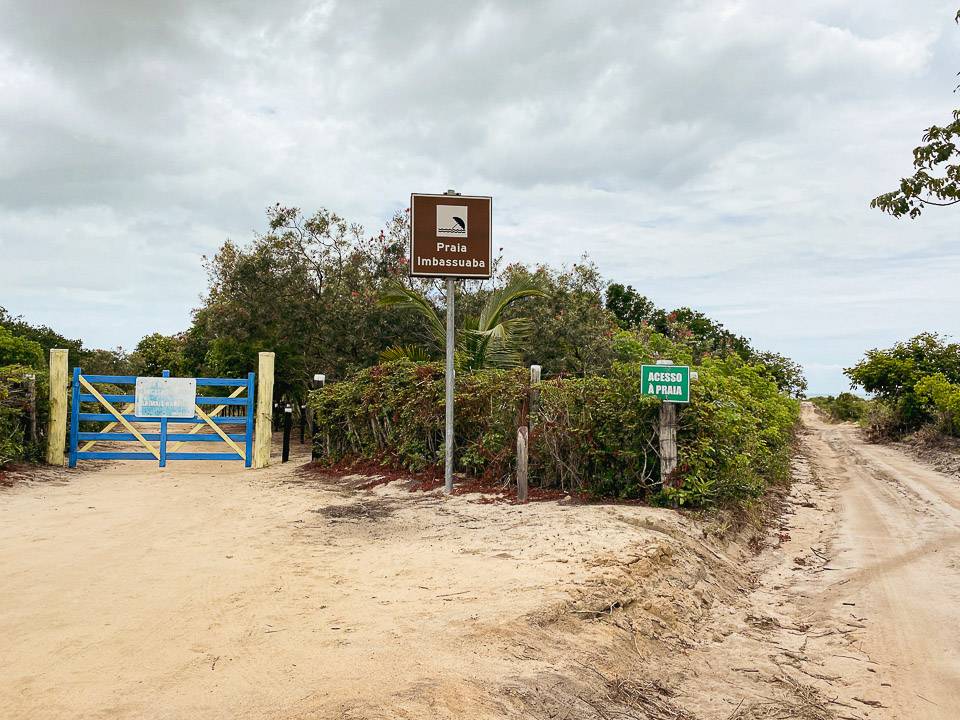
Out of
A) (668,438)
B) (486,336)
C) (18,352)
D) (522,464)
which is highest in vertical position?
(486,336)

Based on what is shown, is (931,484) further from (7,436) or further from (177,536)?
(7,436)

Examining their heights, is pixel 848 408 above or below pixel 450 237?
below

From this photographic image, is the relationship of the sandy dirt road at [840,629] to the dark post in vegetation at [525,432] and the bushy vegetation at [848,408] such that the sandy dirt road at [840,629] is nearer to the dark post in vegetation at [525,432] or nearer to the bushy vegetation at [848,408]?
the dark post in vegetation at [525,432]

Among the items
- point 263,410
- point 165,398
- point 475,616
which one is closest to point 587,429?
point 475,616

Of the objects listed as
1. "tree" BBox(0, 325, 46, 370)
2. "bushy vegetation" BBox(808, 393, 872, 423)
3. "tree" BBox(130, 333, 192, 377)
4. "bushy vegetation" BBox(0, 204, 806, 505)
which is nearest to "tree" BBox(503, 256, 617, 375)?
"bushy vegetation" BBox(0, 204, 806, 505)

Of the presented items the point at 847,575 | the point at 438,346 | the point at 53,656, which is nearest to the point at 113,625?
the point at 53,656

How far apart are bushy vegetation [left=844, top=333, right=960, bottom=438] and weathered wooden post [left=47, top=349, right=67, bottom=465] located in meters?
24.1

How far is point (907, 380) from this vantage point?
25047 mm

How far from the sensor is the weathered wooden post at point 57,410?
13189 mm

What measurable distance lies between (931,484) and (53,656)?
14.4m

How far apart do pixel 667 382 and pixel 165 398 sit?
34.4 ft

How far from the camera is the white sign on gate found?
13.3 m

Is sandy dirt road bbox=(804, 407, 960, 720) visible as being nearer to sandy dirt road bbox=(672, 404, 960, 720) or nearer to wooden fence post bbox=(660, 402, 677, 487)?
sandy dirt road bbox=(672, 404, 960, 720)

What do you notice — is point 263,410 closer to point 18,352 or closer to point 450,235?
point 450,235
